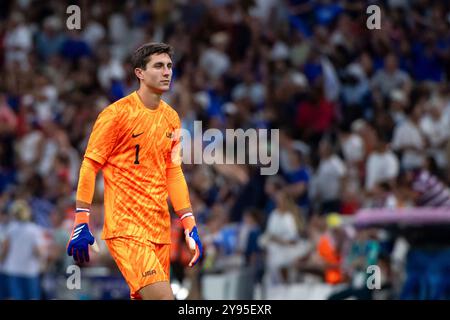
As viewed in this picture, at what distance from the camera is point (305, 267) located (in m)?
17.0

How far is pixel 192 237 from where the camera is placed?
9.71 metres

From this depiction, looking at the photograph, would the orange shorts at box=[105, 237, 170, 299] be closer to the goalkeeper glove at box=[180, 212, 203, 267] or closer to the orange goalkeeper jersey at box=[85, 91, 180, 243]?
the orange goalkeeper jersey at box=[85, 91, 180, 243]

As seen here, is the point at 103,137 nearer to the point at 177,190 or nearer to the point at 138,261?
the point at 177,190

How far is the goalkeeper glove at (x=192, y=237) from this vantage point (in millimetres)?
9609

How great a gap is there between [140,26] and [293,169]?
17.7 ft

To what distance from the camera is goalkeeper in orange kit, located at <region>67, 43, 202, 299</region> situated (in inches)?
369

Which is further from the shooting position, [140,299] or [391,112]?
[391,112]

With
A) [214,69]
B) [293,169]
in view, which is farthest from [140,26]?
[293,169]

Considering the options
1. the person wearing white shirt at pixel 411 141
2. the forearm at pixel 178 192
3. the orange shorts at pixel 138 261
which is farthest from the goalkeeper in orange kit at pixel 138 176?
the person wearing white shirt at pixel 411 141

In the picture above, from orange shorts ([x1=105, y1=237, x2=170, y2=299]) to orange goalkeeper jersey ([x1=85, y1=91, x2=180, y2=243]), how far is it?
0.20 ft

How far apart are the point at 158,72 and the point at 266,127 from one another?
9754mm

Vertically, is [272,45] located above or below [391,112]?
above
